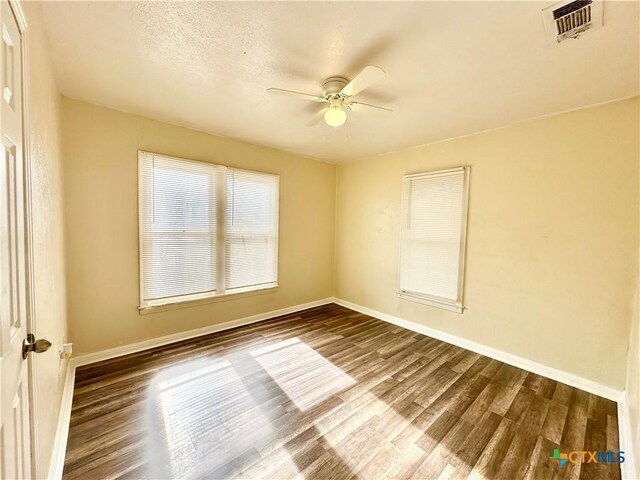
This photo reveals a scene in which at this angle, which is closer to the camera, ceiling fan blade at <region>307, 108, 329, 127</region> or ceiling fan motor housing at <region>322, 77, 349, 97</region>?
ceiling fan motor housing at <region>322, 77, 349, 97</region>

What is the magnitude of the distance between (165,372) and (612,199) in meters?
4.18

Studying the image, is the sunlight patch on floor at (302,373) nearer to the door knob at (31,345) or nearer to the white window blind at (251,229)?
the white window blind at (251,229)

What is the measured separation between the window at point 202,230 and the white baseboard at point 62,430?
83 cm

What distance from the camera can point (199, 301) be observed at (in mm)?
3137

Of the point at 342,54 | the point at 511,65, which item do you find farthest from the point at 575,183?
the point at 342,54

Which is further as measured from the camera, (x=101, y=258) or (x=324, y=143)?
(x=324, y=143)

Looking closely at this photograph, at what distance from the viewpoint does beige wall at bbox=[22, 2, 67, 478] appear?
47.2 inches

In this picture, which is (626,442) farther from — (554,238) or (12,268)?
(12,268)

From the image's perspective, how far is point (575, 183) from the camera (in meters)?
2.32

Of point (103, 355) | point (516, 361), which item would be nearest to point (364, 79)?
point (516, 361)

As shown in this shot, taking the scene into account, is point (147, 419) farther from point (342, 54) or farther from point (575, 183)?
point (575, 183)

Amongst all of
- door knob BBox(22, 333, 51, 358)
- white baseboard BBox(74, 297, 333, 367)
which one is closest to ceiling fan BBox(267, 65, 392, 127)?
door knob BBox(22, 333, 51, 358)

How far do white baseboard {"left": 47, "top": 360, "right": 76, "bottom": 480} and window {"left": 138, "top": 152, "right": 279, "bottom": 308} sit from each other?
2.73ft

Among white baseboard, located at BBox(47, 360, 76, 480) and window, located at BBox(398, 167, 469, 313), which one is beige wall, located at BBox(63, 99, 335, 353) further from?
window, located at BBox(398, 167, 469, 313)
